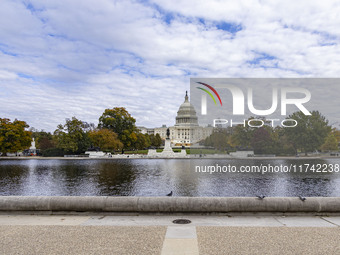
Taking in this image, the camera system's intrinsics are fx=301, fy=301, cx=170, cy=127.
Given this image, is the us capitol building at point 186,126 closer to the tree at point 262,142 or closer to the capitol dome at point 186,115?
the capitol dome at point 186,115

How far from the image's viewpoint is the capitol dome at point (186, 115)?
16493cm

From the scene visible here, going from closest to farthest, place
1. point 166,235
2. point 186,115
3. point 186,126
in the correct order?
point 166,235
point 186,115
point 186,126

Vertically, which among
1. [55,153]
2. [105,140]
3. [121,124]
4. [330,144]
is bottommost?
[55,153]

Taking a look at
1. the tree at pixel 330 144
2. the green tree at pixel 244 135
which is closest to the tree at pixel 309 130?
the green tree at pixel 244 135

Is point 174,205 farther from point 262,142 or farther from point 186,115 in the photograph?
point 186,115

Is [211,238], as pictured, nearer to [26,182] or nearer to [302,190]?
[302,190]

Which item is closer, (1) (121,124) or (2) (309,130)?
(2) (309,130)

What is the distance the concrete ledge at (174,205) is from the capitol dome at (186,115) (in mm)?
150588

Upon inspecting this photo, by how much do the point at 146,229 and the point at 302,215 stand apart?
4586mm

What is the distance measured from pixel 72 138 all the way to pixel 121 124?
42.0 feet

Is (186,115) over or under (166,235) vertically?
over

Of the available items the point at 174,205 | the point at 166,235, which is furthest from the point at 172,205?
the point at 166,235

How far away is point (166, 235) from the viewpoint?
7.06 metres

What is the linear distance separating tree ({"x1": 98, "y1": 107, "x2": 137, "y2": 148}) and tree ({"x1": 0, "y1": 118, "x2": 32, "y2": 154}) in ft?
59.5
